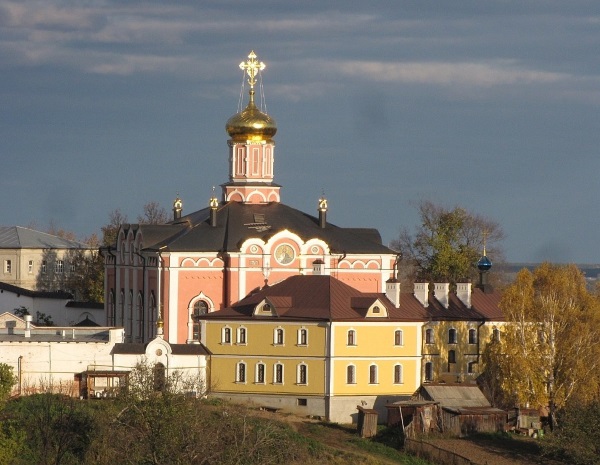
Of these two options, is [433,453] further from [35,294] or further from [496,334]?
[35,294]

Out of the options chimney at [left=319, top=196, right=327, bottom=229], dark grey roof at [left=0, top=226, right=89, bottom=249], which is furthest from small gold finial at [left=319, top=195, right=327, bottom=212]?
dark grey roof at [left=0, top=226, right=89, bottom=249]

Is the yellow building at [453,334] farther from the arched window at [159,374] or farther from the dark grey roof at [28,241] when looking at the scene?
the dark grey roof at [28,241]

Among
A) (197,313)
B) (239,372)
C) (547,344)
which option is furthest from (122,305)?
(547,344)

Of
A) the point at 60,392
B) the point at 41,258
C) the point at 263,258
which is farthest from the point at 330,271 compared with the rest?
the point at 41,258

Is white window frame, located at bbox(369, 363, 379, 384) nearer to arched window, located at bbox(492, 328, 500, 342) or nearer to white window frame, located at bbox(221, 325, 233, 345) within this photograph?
white window frame, located at bbox(221, 325, 233, 345)

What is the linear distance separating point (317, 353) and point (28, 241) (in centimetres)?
3752

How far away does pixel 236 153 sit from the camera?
64.6m

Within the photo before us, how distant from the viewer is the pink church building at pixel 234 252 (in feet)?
197

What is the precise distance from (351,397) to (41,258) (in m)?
37.3

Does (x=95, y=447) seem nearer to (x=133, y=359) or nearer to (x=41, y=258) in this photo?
(x=133, y=359)

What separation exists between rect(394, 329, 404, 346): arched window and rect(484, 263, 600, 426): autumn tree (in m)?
2.53

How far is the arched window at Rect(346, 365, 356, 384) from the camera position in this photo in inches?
2148

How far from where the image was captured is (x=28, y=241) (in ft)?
294

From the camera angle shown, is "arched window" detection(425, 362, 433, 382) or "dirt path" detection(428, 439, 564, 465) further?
"arched window" detection(425, 362, 433, 382)
